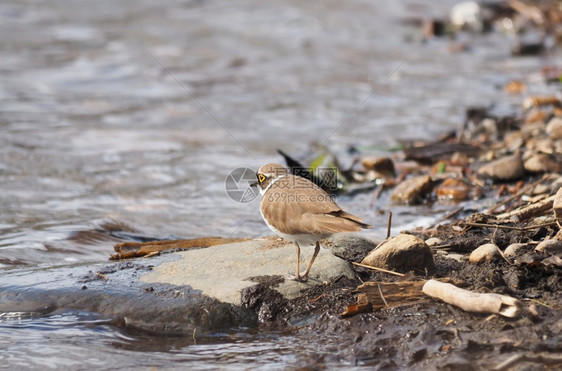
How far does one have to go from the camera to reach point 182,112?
13492mm

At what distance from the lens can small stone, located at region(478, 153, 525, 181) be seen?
7957 millimetres

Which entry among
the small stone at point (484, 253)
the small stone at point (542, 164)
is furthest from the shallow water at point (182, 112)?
the small stone at point (484, 253)

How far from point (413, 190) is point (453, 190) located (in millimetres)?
464

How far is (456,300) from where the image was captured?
455cm

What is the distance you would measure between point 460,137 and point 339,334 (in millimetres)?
6308

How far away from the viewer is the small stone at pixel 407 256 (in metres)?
5.18

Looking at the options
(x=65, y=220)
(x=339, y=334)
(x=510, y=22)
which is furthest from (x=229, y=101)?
(x=339, y=334)

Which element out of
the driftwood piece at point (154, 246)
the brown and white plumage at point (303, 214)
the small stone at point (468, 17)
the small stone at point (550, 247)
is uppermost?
the small stone at point (468, 17)

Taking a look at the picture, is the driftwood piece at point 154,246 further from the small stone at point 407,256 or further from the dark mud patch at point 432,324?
the small stone at point 407,256

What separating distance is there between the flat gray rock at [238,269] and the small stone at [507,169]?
3.16 metres

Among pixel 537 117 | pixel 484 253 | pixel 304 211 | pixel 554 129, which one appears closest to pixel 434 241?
pixel 484 253

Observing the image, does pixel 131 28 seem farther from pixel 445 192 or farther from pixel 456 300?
pixel 456 300

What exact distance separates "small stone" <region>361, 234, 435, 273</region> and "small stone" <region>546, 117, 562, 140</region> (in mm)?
4400

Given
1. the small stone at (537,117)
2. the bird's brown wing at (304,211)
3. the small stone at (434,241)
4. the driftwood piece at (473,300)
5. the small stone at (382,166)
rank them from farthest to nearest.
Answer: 1. the small stone at (537,117)
2. the small stone at (382,166)
3. the small stone at (434,241)
4. the bird's brown wing at (304,211)
5. the driftwood piece at (473,300)
